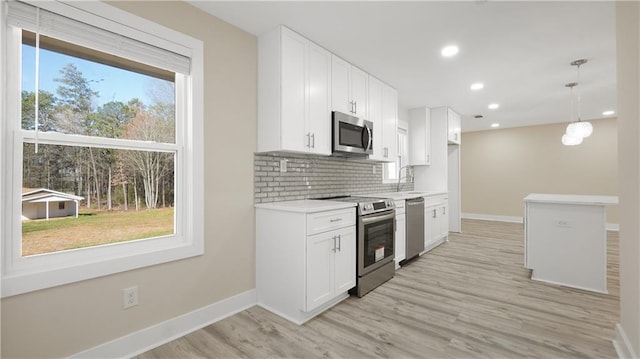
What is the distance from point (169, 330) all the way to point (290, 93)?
210 cm

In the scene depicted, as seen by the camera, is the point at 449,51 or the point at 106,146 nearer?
the point at 106,146

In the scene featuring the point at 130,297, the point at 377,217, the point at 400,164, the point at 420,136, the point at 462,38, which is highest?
the point at 462,38

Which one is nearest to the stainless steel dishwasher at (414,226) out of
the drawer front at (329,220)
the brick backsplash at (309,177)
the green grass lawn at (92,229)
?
the brick backsplash at (309,177)

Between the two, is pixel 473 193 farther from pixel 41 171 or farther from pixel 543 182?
pixel 41 171

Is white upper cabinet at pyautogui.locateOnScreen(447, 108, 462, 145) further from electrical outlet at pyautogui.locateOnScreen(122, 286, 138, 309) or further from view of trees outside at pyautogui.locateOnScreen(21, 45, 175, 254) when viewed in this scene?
electrical outlet at pyautogui.locateOnScreen(122, 286, 138, 309)

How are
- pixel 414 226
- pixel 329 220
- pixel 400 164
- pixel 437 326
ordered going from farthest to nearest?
pixel 400 164 → pixel 414 226 → pixel 329 220 → pixel 437 326

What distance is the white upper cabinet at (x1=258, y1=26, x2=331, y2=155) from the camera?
2443 millimetres

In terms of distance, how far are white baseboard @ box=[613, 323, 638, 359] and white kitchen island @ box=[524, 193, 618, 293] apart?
3.95ft

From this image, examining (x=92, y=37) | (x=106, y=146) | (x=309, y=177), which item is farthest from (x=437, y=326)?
(x=92, y=37)

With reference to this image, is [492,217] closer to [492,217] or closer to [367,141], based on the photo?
[492,217]

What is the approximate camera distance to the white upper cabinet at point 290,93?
2443 millimetres

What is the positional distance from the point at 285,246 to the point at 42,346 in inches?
60.1

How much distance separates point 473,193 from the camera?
305 inches

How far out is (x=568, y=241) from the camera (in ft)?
9.81
